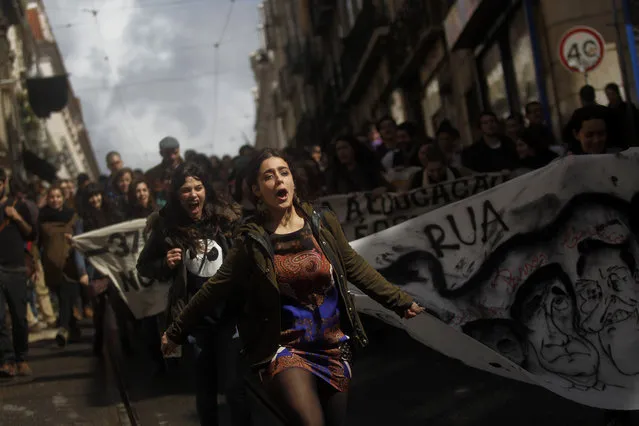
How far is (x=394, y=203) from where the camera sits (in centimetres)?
1007

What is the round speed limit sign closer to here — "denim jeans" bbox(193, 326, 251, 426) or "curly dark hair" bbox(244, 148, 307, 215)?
"denim jeans" bbox(193, 326, 251, 426)

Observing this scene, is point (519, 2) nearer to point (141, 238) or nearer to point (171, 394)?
point (141, 238)

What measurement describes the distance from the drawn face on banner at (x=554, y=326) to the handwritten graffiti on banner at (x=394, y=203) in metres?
3.28

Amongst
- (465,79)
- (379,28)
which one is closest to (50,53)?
(379,28)

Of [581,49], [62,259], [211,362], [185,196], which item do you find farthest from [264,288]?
[581,49]

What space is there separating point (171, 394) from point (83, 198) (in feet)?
15.3

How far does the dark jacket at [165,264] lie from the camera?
20.7 ft

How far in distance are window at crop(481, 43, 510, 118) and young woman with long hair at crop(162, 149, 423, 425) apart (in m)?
14.6

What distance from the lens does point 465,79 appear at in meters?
22.0

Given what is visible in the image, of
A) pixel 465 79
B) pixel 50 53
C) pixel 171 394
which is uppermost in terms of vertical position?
pixel 50 53

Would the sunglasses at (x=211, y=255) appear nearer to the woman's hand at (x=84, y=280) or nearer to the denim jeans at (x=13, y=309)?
the denim jeans at (x=13, y=309)

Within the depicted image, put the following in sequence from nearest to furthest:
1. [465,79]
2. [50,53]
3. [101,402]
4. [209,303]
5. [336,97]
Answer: [209,303] → [101,402] → [465,79] → [336,97] → [50,53]

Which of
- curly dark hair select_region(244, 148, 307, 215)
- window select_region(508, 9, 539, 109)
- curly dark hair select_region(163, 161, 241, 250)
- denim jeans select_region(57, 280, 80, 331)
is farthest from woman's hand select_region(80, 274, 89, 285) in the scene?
window select_region(508, 9, 539, 109)

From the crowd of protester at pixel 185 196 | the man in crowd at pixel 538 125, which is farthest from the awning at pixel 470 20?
the man in crowd at pixel 538 125
